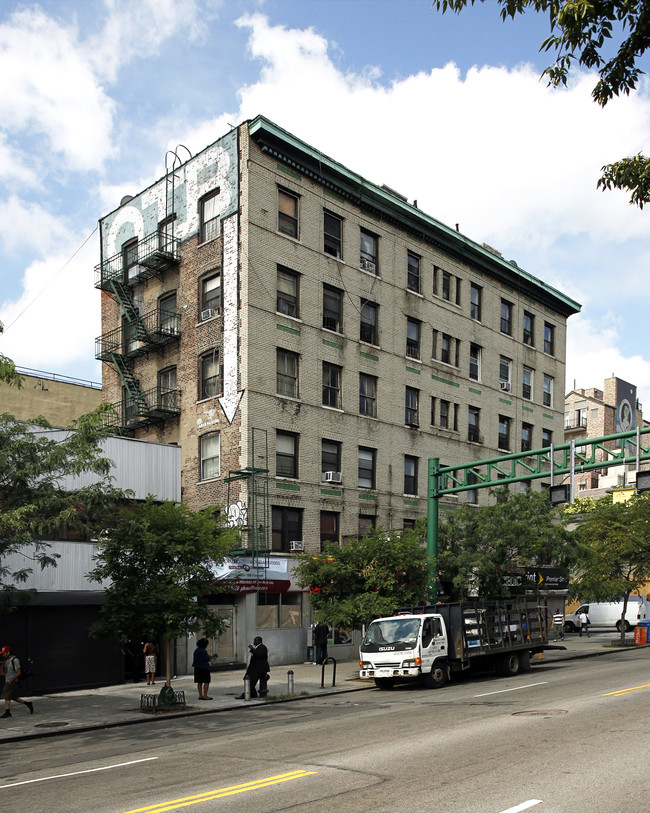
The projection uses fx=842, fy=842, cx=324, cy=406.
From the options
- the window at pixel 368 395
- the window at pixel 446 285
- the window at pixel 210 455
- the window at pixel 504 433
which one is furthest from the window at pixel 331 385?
the window at pixel 504 433

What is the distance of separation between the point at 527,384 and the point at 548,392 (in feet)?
8.86

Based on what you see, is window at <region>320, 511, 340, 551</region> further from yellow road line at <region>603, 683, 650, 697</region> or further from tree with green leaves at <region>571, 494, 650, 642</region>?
yellow road line at <region>603, 683, 650, 697</region>

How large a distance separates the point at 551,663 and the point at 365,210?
2055cm

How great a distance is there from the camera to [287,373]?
3378 cm

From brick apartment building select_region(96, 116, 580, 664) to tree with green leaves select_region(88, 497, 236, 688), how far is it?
366 inches

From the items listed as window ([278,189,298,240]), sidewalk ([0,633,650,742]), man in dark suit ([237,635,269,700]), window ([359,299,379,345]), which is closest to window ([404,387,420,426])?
window ([359,299,379,345])

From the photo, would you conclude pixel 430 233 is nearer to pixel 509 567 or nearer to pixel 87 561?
pixel 509 567

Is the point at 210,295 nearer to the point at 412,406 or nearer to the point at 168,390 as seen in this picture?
the point at 168,390

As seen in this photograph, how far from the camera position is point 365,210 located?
1486 inches

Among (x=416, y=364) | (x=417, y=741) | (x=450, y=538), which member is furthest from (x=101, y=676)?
(x=416, y=364)

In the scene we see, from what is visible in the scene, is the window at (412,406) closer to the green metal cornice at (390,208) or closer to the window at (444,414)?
the window at (444,414)

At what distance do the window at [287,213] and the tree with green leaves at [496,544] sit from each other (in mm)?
13124

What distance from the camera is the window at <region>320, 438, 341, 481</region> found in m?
34.7

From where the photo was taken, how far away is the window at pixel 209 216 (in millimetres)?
34406
